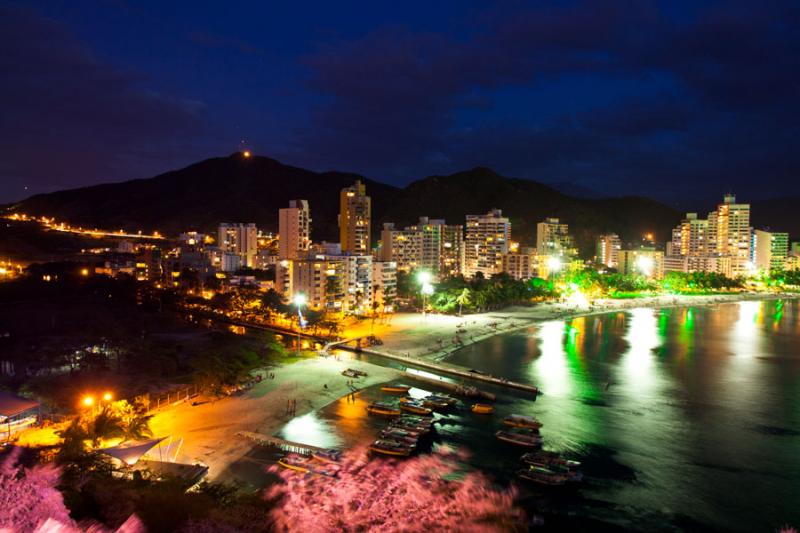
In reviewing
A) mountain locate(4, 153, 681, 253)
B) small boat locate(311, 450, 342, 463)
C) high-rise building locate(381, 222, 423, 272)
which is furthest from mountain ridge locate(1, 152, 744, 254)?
small boat locate(311, 450, 342, 463)

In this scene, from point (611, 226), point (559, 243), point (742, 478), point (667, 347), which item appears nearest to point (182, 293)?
point (667, 347)

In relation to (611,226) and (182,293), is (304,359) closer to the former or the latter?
(182,293)

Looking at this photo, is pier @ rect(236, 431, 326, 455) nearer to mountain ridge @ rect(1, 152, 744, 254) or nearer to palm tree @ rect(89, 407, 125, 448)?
palm tree @ rect(89, 407, 125, 448)

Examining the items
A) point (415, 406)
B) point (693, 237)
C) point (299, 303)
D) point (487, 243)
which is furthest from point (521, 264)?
point (415, 406)

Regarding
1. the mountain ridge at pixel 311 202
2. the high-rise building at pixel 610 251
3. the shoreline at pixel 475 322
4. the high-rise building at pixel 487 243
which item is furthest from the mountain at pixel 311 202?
the shoreline at pixel 475 322

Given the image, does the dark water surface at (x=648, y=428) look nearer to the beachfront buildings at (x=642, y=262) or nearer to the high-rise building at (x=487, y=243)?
the high-rise building at (x=487, y=243)

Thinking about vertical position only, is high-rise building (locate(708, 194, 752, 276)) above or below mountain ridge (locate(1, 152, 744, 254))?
below

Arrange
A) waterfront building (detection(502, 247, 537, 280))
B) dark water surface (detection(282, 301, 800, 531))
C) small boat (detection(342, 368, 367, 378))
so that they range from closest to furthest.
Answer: dark water surface (detection(282, 301, 800, 531)) → small boat (detection(342, 368, 367, 378)) → waterfront building (detection(502, 247, 537, 280))
